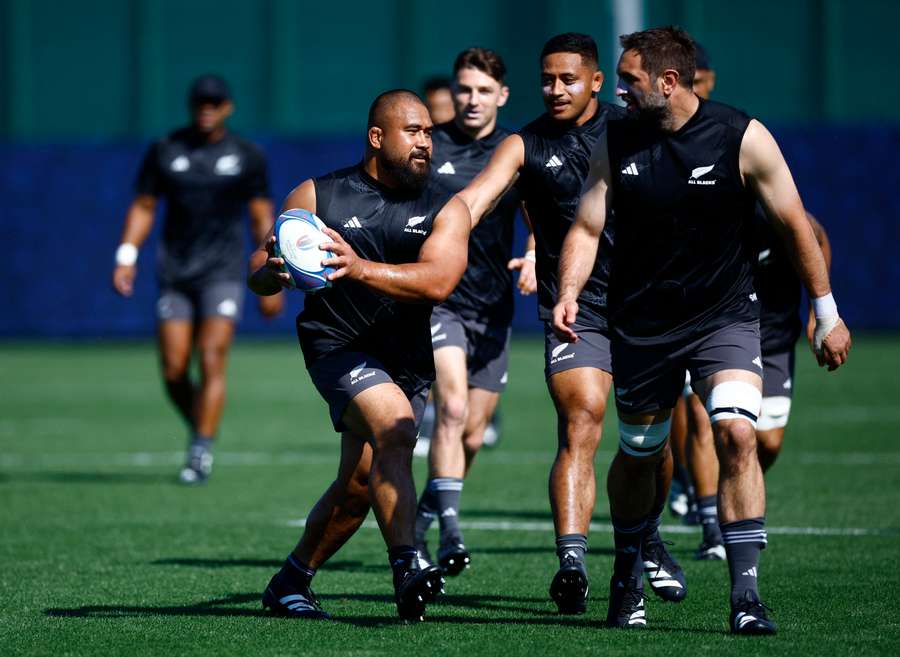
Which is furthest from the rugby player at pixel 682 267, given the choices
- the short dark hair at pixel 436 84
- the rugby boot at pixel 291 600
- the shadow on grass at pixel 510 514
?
the short dark hair at pixel 436 84

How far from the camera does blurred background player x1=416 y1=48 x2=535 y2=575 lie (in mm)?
8805

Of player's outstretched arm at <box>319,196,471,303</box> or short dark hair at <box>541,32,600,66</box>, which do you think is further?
short dark hair at <box>541,32,600,66</box>

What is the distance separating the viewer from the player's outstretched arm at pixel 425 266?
645 cm

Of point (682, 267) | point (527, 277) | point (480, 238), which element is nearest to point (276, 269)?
point (682, 267)

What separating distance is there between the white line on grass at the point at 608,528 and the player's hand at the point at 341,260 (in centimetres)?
352

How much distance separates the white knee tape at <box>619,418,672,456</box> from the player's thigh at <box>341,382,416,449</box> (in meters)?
0.92

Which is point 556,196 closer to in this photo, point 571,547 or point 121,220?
point 571,547

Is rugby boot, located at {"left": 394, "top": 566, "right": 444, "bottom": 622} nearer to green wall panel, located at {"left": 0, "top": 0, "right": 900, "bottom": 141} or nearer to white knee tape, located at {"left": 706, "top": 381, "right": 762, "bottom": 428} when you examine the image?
white knee tape, located at {"left": 706, "top": 381, "right": 762, "bottom": 428}

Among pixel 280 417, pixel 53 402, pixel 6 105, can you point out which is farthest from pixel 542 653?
pixel 6 105

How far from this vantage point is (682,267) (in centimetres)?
670

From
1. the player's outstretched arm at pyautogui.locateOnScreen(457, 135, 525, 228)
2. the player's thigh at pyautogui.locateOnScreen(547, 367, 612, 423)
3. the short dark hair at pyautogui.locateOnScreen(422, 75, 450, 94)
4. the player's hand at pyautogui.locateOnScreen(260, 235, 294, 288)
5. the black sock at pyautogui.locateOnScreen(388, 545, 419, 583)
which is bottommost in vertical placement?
the black sock at pyautogui.locateOnScreen(388, 545, 419, 583)

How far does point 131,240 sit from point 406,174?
6.50m

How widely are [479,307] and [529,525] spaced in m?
1.66

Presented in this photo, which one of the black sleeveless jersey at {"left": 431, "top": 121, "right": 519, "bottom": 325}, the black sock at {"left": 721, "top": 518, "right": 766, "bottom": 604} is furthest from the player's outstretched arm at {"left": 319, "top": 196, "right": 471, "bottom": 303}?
the black sleeveless jersey at {"left": 431, "top": 121, "right": 519, "bottom": 325}
